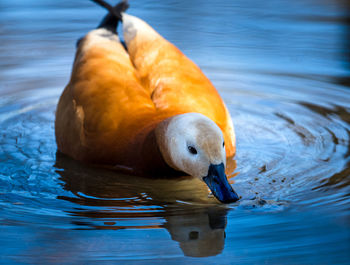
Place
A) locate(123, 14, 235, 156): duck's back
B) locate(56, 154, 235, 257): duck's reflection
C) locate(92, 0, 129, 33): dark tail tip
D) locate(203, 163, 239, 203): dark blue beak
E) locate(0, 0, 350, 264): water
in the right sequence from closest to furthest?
locate(0, 0, 350, 264): water
locate(56, 154, 235, 257): duck's reflection
locate(203, 163, 239, 203): dark blue beak
locate(123, 14, 235, 156): duck's back
locate(92, 0, 129, 33): dark tail tip

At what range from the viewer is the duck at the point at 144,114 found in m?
4.19

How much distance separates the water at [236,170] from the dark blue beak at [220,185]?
0.11 m

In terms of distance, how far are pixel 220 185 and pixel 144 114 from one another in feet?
3.63

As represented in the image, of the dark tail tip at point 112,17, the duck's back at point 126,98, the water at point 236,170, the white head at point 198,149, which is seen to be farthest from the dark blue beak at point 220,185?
→ the dark tail tip at point 112,17

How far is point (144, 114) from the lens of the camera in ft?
16.1

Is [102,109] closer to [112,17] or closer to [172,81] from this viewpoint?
[172,81]

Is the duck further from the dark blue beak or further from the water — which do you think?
the water

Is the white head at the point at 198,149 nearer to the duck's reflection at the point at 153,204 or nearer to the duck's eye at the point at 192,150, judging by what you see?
the duck's eye at the point at 192,150

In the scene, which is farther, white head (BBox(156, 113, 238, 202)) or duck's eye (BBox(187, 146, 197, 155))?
duck's eye (BBox(187, 146, 197, 155))

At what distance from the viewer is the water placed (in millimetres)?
3588

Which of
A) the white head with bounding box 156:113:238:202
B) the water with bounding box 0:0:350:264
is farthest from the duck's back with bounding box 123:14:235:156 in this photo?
the white head with bounding box 156:113:238:202

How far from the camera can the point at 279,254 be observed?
3.42 meters

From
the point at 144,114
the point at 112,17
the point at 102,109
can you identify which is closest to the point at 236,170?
the point at 144,114

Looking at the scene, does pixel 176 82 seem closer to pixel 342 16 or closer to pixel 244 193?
pixel 244 193
